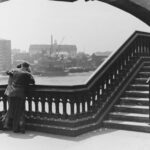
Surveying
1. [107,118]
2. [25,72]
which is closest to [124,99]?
[107,118]

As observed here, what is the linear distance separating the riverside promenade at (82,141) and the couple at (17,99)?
9.3 inches

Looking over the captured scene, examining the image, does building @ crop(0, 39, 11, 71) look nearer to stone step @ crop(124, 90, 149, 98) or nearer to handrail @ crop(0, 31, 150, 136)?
handrail @ crop(0, 31, 150, 136)

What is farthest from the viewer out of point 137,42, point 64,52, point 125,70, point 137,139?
point 64,52

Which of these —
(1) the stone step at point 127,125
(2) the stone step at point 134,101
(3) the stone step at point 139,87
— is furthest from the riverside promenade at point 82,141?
(3) the stone step at point 139,87

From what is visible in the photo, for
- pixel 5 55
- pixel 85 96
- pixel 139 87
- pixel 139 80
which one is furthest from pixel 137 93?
pixel 5 55

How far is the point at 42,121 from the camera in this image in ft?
26.5

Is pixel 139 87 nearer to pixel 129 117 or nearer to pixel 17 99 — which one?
pixel 129 117

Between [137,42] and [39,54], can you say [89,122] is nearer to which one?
[137,42]

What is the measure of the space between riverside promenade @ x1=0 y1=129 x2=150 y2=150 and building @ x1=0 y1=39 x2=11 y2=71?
87.7 metres

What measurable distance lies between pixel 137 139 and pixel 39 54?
90947mm

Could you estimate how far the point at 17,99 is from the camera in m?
7.97

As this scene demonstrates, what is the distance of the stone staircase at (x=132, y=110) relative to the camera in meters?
7.89

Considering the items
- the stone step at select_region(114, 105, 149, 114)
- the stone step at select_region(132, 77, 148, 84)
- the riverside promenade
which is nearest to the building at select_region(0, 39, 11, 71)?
the stone step at select_region(132, 77, 148, 84)

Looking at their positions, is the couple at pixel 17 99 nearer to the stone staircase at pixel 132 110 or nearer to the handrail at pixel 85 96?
the handrail at pixel 85 96
